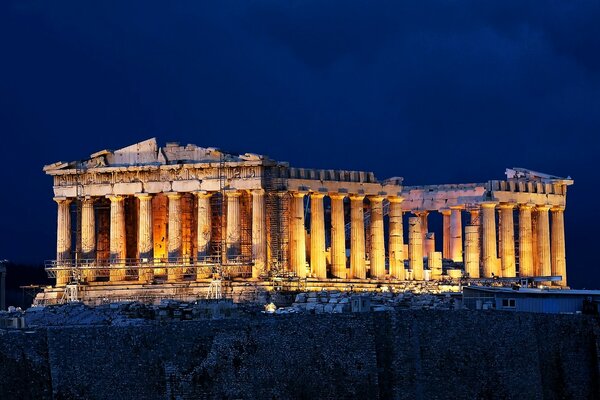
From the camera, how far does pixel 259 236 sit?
10250cm

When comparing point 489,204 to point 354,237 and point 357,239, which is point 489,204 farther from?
point 354,237

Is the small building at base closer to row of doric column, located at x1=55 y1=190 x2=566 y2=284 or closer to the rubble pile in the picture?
the rubble pile

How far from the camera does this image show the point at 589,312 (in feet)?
267

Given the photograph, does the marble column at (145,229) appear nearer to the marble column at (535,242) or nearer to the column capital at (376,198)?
the column capital at (376,198)

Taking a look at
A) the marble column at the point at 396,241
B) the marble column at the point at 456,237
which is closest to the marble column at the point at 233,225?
the marble column at the point at 396,241

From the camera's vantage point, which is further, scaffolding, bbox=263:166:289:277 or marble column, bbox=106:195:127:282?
marble column, bbox=106:195:127:282

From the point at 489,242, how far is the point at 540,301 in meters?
33.7

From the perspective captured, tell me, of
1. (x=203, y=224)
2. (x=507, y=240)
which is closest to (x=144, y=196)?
(x=203, y=224)

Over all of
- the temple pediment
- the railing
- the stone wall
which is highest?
the temple pediment

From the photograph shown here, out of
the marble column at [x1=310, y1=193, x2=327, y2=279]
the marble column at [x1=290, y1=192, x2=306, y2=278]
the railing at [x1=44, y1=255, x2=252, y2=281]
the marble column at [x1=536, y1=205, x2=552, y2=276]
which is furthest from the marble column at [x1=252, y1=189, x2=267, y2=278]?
the marble column at [x1=536, y1=205, x2=552, y2=276]

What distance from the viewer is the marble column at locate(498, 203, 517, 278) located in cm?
11669

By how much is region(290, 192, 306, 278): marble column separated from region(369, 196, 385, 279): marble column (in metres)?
7.09

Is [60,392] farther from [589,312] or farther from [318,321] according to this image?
[589,312]

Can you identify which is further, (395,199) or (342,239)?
(395,199)
